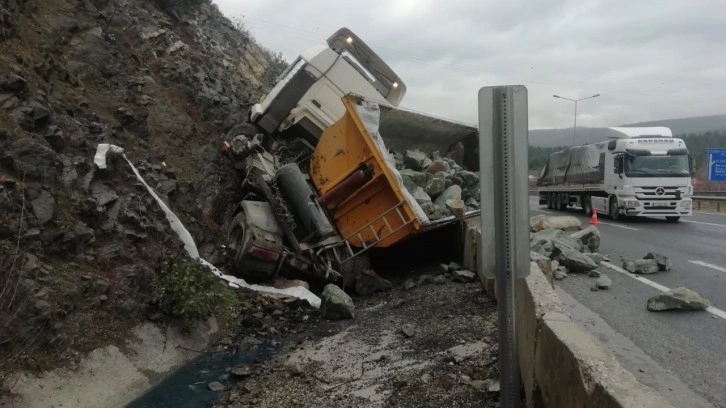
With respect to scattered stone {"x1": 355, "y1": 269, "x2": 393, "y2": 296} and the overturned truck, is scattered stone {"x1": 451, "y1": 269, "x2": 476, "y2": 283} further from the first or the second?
scattered stone {"x1": 355, "y1": 269, "x2": 393, "y2": 296}

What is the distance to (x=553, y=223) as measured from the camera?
39.4ft

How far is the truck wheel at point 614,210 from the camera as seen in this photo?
16.8 m

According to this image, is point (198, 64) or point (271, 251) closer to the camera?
point (271, 251)

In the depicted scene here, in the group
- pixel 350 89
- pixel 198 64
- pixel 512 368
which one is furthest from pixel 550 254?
pixel 198 64

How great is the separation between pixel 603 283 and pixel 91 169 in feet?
21.1

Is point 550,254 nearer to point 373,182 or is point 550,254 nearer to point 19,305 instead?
point 373,182

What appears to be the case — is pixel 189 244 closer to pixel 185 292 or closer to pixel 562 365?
pixel 185 292

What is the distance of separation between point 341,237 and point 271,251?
1202 mm

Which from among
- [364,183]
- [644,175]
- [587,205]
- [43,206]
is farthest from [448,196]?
[587,205]

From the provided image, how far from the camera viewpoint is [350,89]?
35.1 feet

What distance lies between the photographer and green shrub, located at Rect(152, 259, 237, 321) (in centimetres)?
620

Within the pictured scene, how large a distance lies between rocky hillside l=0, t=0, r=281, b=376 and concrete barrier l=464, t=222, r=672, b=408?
11.8 ft

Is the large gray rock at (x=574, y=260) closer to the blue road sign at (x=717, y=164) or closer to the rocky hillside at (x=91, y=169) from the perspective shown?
the rocky hillside at (x=91, y=169)

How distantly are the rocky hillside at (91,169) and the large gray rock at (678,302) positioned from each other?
5458 mm
